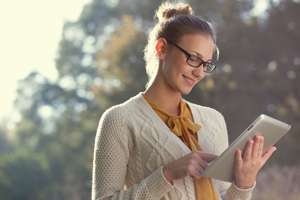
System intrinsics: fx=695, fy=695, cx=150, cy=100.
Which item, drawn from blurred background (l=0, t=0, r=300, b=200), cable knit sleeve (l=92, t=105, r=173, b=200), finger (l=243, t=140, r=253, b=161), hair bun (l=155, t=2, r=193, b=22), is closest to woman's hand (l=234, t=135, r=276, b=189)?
finger (l=243, t=140, r=253, b=161)

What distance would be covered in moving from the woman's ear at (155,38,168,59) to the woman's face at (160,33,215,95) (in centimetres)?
1

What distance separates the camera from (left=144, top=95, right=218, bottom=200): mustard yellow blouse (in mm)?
1407

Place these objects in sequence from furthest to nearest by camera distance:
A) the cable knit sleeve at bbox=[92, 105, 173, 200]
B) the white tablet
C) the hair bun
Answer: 1. the hair bun
2. the cable knit sleeve at bbox=[92, 105, 173, 200]
3. the white tablet

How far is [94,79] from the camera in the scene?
35.4 ft

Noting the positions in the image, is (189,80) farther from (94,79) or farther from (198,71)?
(94,79)

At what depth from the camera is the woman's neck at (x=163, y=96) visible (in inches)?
56.8

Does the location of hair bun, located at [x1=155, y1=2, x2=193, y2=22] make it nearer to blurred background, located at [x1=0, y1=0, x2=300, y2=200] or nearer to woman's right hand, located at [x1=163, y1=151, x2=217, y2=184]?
woman's right hand, located at [x1=163, y1=151, x2=217, y2=184]

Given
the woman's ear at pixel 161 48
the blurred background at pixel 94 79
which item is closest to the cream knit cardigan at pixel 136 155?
the woman's ear at pixel 161 48

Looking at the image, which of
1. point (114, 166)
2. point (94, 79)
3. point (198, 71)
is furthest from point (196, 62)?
point (94, 79)

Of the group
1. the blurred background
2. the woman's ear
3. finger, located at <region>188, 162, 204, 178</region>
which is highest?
the blurred background

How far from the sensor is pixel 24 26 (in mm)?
11883

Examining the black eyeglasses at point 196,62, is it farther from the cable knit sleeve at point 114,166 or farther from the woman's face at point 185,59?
the cable knit sleeve at point 114,166

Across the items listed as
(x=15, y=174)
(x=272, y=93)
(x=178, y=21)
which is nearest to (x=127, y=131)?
(x=178, y=21)

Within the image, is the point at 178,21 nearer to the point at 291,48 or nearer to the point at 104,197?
the point at 104,197
